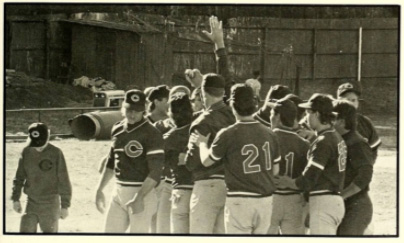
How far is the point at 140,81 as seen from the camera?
20.7 ft

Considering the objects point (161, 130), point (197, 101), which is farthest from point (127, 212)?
point (197, 101)

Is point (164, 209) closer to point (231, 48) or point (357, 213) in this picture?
point (357, 213)

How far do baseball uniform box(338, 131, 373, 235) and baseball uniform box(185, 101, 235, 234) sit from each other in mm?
799

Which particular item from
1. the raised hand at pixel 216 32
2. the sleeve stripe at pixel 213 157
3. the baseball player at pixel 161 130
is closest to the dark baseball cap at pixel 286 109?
the sleeve stripe at pixel 213 157

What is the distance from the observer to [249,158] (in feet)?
14.6

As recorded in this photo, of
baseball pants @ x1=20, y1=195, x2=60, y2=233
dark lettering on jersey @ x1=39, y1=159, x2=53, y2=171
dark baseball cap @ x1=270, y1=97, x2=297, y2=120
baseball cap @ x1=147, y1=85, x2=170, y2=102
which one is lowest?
baseball pants @ x1=20, y1=195, x2=60, y2=233

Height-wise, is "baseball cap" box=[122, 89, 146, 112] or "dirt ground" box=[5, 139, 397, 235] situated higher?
"baseball cap" box=[122, 89, 146, 112]

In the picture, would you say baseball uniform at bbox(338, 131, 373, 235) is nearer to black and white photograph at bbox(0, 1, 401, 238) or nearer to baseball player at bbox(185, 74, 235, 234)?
black and white photograph at bbox(0, 1, 401, 238)

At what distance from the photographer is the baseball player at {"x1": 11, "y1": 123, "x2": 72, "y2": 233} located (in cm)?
505

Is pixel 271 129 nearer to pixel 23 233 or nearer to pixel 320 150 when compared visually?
pixel 320 150

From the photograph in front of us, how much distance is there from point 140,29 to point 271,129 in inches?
96.2

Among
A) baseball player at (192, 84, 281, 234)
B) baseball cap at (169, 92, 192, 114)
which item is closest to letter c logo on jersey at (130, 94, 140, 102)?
baseball cap at (169, 92, 192, 114)
